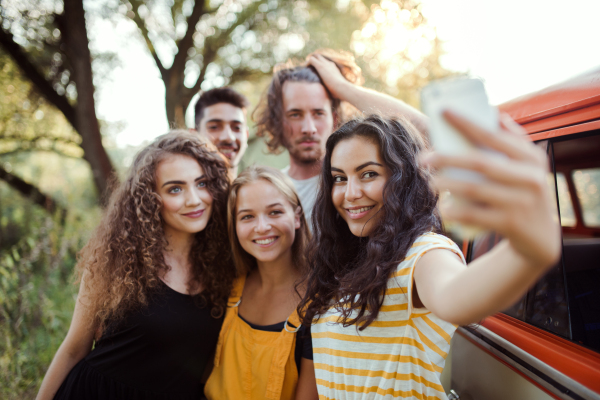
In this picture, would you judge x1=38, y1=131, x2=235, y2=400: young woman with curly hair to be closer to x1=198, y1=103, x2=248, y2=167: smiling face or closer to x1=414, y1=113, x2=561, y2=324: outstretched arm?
x1=198, y1=103, x2=248, y2=167: smiling face

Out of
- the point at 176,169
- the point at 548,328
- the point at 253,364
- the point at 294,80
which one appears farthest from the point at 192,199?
the point at 548,328

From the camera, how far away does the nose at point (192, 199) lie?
Answer: 2109 millimetres

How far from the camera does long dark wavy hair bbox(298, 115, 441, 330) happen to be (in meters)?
1.42

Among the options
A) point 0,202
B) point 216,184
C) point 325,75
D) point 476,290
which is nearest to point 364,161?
point 476,290

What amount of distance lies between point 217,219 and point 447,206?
1.88 m

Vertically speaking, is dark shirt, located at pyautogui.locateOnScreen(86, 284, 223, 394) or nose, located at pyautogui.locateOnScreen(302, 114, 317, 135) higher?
nose, located at pyautogui.locateOnScreen(302, 114, 317, 135)

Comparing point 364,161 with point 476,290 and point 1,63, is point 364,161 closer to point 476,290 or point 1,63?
point 476,290

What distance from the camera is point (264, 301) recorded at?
2143 mm

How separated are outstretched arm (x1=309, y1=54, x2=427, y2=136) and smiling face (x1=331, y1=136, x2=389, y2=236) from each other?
0.49 metres

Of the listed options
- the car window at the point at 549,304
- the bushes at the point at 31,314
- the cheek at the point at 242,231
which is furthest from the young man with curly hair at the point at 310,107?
the bushes at the point at 31,314

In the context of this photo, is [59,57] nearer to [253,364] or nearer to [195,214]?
[195,214]

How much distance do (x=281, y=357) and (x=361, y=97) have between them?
1835 mm

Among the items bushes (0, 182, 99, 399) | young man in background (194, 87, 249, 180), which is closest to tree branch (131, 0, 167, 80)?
bushes (0, 182, 99, 399)

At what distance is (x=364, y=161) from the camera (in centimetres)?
158
